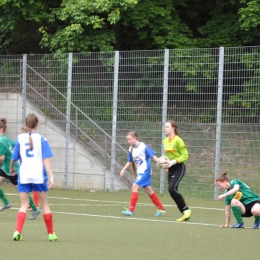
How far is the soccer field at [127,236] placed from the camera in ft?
31.6

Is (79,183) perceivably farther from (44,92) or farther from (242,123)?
(242,123)

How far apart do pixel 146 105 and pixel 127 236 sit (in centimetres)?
1066

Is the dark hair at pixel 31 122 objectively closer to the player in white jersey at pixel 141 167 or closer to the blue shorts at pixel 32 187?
the blue shorts at pixel 32 187

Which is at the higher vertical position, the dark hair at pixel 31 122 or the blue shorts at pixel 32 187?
the dark hair at pixel 31 122

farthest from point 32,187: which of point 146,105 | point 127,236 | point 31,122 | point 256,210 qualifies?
point 146,105

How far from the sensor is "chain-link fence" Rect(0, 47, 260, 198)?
20281 mm

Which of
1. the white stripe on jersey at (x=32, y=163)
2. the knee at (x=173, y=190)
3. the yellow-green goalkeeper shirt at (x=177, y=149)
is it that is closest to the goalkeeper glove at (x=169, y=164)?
the yellow-green goalkeeper shirt at (x=177, y=149)

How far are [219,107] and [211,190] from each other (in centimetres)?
203

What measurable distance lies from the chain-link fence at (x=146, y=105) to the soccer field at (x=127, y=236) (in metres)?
3.03

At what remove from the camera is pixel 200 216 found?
52.0 ft

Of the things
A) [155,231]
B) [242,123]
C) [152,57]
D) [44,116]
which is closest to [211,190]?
[242,123]

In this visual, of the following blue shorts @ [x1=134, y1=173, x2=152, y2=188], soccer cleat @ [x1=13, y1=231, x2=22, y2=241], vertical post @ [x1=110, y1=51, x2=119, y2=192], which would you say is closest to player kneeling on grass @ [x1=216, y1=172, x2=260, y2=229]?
blue shorts @ [x1=134, y1=173, x2=152, y2=188]

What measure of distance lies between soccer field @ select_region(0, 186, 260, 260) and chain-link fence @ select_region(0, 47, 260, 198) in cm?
303

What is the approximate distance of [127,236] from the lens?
11.6 metres
